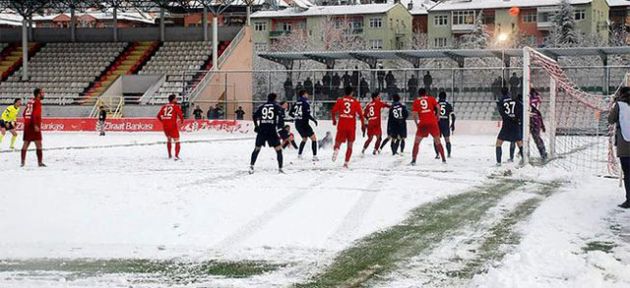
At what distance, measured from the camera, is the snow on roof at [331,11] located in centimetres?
8250

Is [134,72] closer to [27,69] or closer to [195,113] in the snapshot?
[27,69]

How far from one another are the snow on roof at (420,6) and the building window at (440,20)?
155 cm

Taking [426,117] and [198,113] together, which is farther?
[198,113]

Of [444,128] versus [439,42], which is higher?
[439,42]

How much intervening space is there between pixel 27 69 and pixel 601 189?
42.6 metres

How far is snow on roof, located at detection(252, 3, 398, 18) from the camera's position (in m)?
82.5

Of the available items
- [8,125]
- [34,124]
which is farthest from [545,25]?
[34,124]

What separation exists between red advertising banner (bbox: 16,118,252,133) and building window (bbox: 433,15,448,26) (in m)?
52.3

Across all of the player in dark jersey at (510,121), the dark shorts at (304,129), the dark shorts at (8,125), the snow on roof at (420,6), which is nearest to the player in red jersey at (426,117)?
the player in dark jersey at (510,121)

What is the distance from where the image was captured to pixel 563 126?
2567 cm

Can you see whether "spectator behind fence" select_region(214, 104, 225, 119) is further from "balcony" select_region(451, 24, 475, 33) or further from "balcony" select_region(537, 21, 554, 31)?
"balcony" select_region(451, 24, 475, 33)

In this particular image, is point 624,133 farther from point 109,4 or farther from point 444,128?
point 109,4

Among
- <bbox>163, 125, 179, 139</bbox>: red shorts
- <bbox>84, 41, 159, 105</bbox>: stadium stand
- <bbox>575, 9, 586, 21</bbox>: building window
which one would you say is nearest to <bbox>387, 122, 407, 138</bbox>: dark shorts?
<bbox>163, 125, 179, 139</bbox>: red shorts

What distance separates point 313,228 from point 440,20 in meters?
77.9
